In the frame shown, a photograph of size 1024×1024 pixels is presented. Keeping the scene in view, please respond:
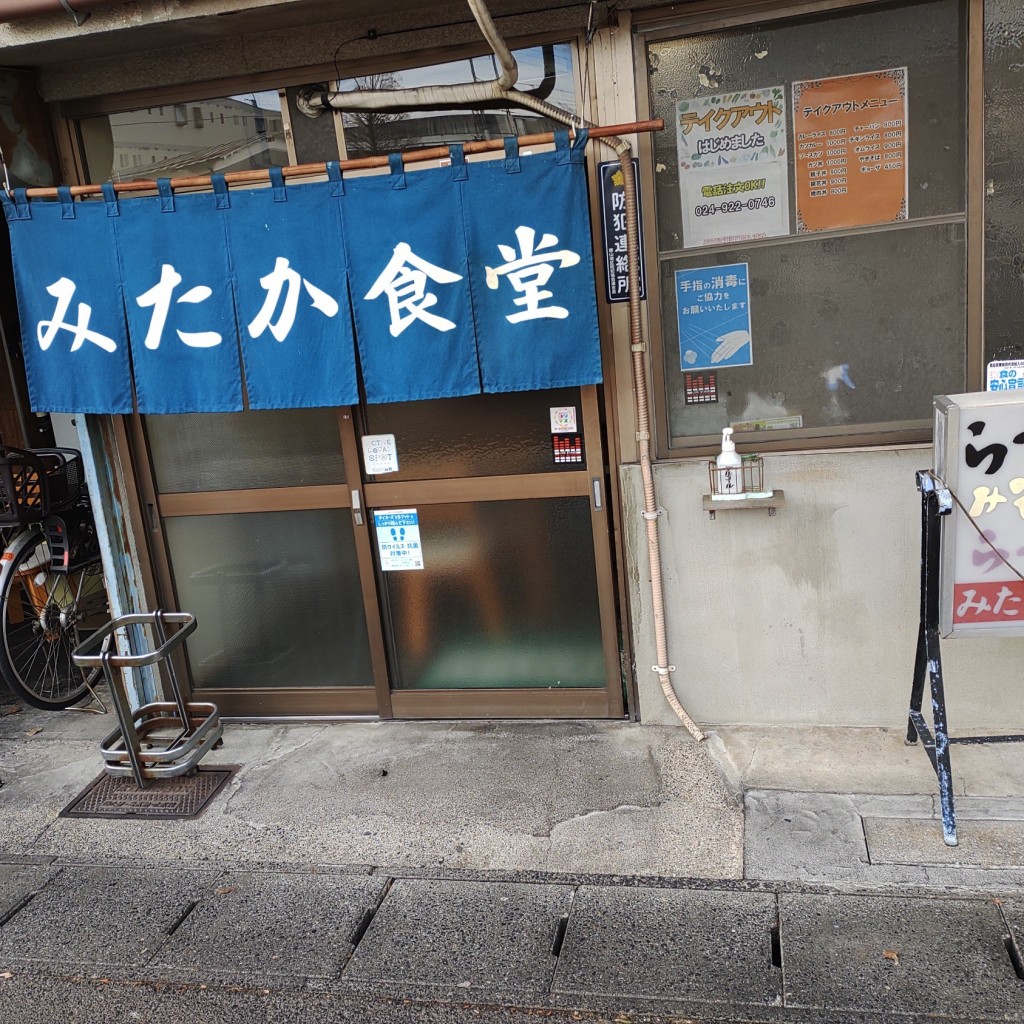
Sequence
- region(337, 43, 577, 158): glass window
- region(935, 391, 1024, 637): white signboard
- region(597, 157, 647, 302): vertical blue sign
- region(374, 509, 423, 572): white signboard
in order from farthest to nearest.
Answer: region(374, 509, 423, 572): white signboard, region(337, 43, 577, 158): glass window, region(597, 157, 647, 302): vertical blue sign, region(935, 391, 1024, 637): white signboard

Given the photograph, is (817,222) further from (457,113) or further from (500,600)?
(500,600)

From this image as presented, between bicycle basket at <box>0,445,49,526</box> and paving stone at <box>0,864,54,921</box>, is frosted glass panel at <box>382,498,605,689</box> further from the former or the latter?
bicycle basket at <box>0,445,49,526</box>

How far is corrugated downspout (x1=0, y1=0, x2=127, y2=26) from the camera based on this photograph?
4.43m

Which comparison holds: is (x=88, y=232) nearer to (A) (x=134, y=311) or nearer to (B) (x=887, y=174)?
(A) (x=134, y=311)

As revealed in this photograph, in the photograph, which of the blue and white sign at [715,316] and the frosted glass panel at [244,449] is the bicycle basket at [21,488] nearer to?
the frosted glass panel at [244,449]

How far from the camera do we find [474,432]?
5492 millimetres

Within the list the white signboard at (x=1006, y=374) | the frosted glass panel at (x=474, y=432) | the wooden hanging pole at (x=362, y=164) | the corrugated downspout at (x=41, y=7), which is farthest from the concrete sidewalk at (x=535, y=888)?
the corrugated downspout at (x=41, y=7)

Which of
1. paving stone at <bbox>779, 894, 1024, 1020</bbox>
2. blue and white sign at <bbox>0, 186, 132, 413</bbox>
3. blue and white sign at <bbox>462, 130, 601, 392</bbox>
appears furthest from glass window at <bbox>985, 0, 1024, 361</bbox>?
blue and white sign at <bbox>0, 186, 132, 413</bbox>

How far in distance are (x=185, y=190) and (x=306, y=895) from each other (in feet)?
13.4

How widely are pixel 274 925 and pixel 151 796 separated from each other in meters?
1.67

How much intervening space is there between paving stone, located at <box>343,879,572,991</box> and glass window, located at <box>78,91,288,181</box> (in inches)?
176

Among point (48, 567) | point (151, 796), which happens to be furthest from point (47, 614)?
point (151, 796)

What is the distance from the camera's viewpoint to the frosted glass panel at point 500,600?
5.57 metres

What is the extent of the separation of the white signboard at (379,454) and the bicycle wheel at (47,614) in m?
2.66
